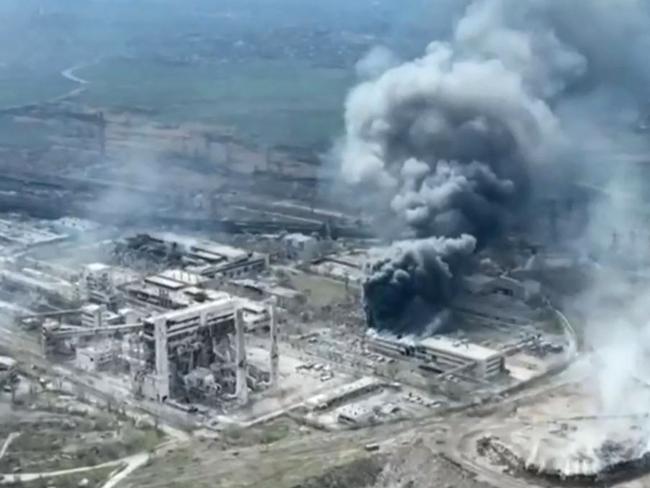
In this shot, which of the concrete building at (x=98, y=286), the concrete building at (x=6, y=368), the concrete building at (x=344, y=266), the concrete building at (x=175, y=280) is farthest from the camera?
the concrete building at (x=344, y=266)

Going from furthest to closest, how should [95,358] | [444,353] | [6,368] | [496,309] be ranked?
[496,309] → [444,353] → [95,358] → [6,368]

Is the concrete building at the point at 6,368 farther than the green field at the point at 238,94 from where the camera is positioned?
No

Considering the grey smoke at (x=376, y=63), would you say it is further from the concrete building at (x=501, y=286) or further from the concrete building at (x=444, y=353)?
the concrete building at (x=444, y=353)

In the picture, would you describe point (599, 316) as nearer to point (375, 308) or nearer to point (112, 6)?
point (375, 308)

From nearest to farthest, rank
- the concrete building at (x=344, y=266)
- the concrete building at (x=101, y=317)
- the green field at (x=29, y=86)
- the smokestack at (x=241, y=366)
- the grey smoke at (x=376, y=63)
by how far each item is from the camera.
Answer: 1. the smokestack at (x=241, y=366)
2. the concrete building at (x=101, y=317)
3. the concrete building at (x=344, y=266)
4. the grey smoke at (x=376, y=63)
5. the green field at (x=29, y=86)

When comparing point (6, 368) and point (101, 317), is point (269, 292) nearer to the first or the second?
point (101, 317)

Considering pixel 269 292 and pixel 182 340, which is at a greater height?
pixel 182 340

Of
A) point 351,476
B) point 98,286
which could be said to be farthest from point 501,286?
point 351,476

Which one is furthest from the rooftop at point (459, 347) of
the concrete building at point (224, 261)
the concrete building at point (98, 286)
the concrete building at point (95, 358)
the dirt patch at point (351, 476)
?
the concrete building at point (98, 286)


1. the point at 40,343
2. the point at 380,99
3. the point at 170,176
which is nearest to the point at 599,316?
the point at 380,99
